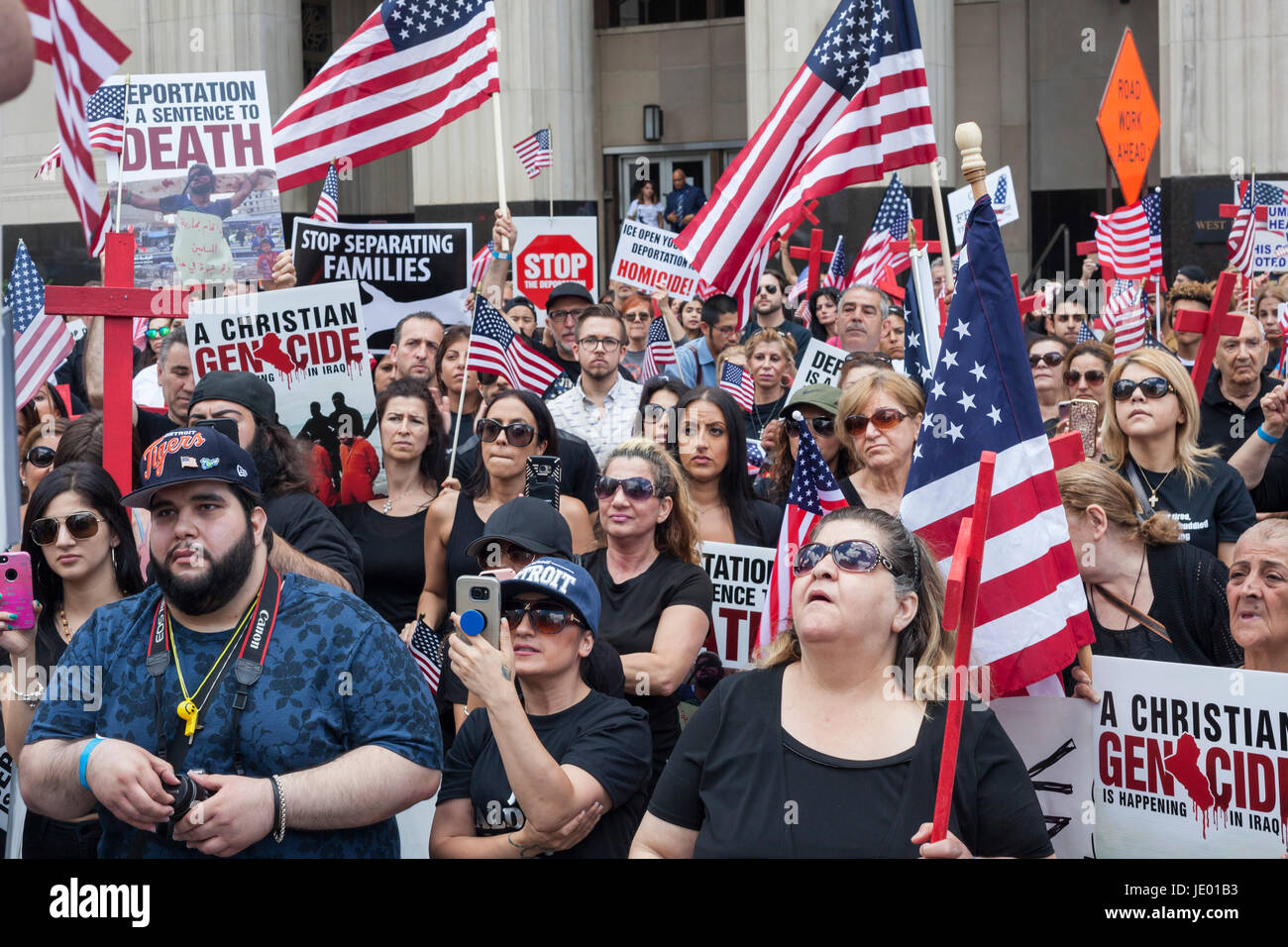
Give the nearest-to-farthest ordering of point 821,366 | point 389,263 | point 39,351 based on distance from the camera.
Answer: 1. point 39,351
2. point 821,366
3. point 389,263

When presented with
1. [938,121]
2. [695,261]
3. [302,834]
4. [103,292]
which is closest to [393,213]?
[938,121]

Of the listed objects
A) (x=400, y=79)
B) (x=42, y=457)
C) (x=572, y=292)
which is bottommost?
(x=42, y=457)

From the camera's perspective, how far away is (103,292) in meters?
5.49

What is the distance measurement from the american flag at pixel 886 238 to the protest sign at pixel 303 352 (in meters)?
6.04

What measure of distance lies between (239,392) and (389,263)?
132 inches

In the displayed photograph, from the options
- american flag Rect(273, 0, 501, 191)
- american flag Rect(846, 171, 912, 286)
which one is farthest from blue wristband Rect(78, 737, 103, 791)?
american flag Rect(846, 171, 912, 286)

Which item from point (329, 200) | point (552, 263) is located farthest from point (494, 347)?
point (552, 263)

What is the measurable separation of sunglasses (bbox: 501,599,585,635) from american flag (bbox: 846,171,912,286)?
8861 mm

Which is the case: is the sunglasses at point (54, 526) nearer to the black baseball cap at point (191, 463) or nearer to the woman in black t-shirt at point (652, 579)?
the black baseball cap at point (191, 463)

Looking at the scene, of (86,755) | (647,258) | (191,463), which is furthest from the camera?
(647,258)

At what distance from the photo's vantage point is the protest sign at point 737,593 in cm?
628

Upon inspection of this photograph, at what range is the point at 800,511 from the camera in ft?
19.0

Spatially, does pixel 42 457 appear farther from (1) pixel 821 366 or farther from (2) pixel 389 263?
(1) pixel 821 366
